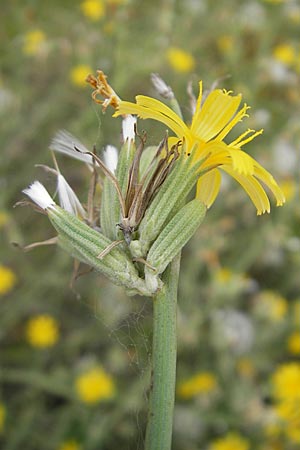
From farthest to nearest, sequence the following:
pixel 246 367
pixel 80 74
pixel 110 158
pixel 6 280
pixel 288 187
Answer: pixel 80 74, pixel 288 187, pixel 6 280, pixel 246 367, pixel 110 158

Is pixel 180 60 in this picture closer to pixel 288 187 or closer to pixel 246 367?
pixel 288 187

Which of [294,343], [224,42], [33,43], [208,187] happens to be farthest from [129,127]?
[224,42]

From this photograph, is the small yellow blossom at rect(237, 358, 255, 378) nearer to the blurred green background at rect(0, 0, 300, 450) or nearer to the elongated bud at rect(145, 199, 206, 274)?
the blurred green background at rect(0, 0, 300, 450)

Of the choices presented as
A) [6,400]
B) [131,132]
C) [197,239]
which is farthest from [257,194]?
[6,400]

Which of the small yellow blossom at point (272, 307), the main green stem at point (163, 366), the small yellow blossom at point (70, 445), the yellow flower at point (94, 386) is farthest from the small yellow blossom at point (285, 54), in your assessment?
the main green stem at point (163, 366)

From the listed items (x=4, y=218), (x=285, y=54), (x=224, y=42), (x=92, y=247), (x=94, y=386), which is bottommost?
(x=92, y=247)

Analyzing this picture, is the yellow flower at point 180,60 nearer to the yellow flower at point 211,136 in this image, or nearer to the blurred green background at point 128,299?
the blurred green background at point 128,299
